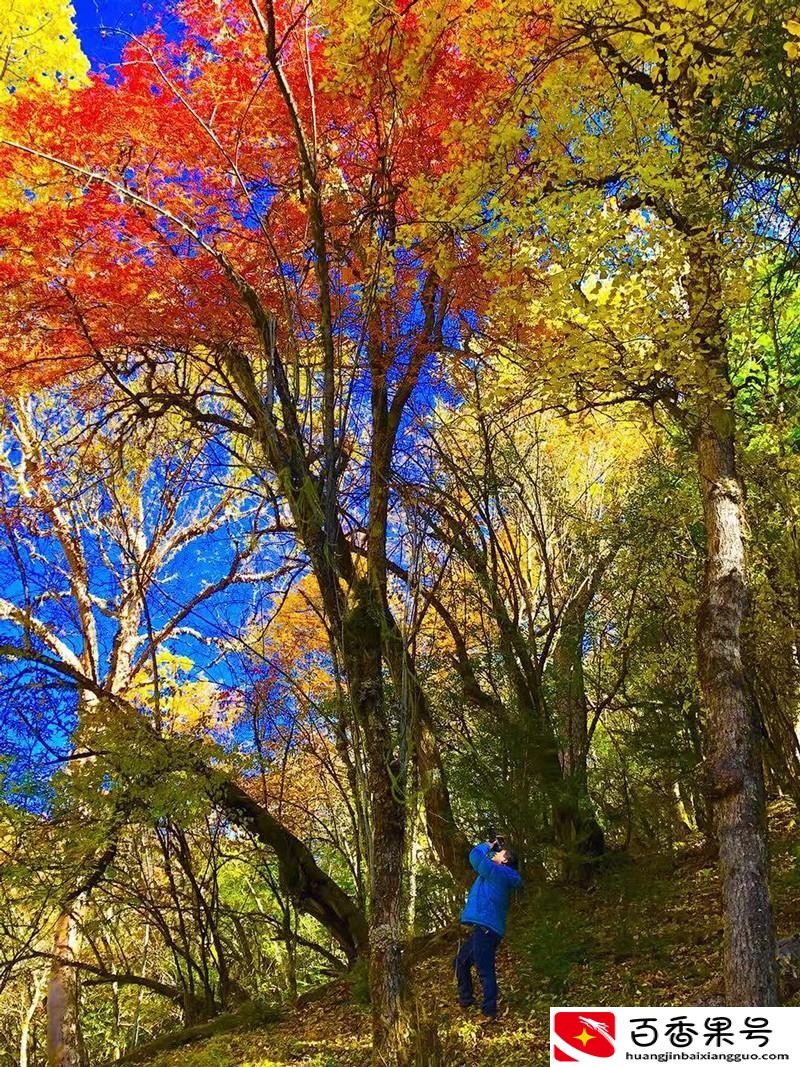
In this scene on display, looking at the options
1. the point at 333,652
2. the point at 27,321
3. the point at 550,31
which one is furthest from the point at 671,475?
the point at 27,321

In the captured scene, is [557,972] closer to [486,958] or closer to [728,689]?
[486,958]

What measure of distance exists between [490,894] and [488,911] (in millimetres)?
105

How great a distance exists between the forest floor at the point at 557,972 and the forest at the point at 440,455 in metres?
0.04

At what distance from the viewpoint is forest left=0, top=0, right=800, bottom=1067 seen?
4.08 meters

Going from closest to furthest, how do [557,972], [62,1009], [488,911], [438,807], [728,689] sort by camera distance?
1. [728,689]
2. [488,911]
3. [557,972]
4. [438,807]
5. [62,1009]

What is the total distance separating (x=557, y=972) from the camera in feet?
17.3

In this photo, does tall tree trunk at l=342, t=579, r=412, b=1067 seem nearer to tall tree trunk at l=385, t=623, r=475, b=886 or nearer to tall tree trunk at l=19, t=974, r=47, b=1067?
tall tree trunk at l=385, t=623, r=475, b=886

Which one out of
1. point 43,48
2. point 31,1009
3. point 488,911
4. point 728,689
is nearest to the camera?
point 728,689

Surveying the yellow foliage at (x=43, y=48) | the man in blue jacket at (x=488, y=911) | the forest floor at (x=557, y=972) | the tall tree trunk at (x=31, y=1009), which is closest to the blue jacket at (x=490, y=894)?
the man in blue jacket at (x=488, y=911)

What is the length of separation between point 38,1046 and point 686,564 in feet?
48.9

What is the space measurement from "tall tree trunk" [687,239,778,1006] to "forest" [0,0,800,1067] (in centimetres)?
2

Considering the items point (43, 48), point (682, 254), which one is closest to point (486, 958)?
point (682, 254)

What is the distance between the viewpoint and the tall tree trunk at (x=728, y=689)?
3.88 meters

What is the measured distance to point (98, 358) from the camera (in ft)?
20.7
